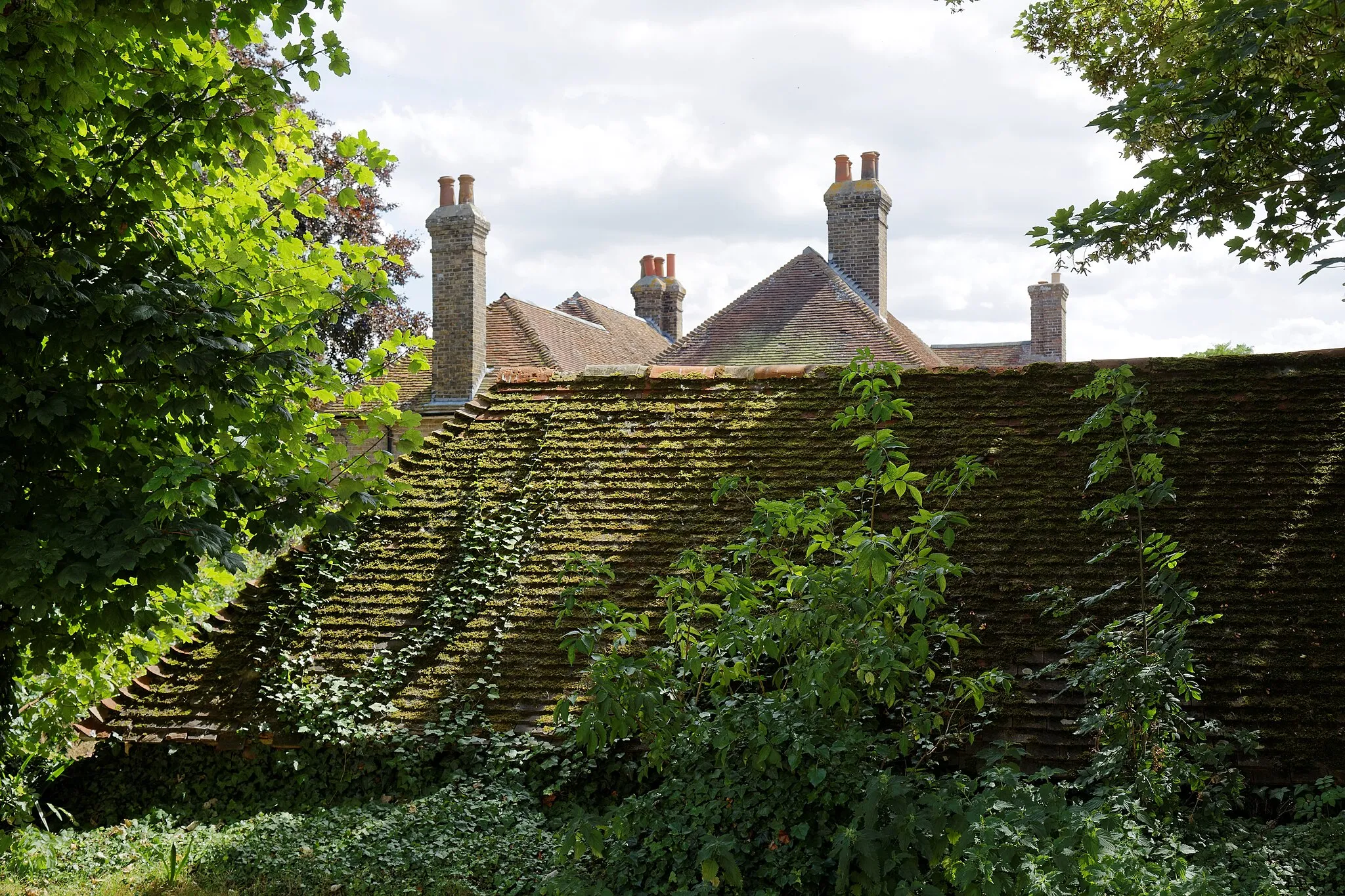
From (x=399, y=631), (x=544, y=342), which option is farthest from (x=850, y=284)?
(x=399, y=631)

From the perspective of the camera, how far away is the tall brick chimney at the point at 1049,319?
3950 centimetres

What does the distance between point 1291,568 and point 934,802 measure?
450cm

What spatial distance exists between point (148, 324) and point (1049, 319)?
127 ft

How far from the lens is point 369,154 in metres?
6.90

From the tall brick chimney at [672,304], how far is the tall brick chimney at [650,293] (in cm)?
12

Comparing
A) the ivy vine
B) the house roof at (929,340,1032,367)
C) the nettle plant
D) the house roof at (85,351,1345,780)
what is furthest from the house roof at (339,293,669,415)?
the nettle plant

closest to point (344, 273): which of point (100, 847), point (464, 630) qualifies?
point (464, 630)

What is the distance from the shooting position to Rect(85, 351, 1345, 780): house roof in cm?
770

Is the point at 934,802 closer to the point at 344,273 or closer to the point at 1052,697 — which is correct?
the point at 1052,697

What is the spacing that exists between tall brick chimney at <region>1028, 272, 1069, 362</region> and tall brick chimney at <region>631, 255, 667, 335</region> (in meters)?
14.2

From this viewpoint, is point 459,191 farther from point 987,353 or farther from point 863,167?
point 987,353

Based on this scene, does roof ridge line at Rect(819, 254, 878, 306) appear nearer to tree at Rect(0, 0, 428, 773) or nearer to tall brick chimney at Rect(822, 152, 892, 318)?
tall brick chimney at Rect(822, 152, 892, 318)

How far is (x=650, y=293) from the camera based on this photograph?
39875mm

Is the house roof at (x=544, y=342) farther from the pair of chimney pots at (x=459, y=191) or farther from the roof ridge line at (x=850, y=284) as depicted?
the roof ridge line at (x=850, y=284)
